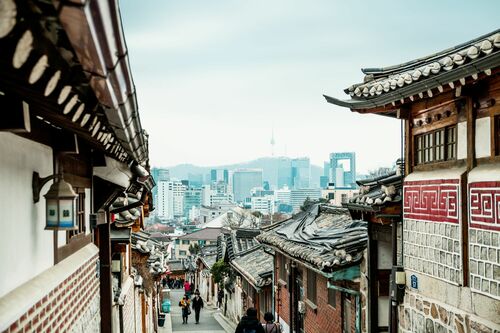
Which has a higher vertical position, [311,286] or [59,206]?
[59,206]

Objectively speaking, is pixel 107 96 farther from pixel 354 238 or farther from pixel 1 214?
pixel 354 238

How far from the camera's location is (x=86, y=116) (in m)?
4.42

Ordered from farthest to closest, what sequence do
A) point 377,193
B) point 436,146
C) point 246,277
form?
1. point 246,277
2. point 377,193
3. point 436,146

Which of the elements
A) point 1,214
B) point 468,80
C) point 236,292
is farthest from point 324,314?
point 236,292

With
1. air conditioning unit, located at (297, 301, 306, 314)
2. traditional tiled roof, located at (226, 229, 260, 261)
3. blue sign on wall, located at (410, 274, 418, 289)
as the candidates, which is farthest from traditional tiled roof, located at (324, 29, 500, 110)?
traditional tiled roof, located at (226, 229, 260, 261)

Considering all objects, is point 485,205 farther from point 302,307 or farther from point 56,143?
point 302,307

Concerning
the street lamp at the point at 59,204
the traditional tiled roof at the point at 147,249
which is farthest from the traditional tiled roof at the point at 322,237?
the street lamp at the point at 59,204

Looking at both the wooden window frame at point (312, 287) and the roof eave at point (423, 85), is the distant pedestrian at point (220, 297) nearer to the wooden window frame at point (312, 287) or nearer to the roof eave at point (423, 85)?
the wooden window frame at point (312, 287)

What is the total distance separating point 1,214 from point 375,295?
34.2 feet

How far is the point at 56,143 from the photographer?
261 inches

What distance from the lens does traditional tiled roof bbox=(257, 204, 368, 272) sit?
14.5 metres

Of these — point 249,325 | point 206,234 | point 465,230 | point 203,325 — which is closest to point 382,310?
point 249,325

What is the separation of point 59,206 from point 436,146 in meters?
6.93

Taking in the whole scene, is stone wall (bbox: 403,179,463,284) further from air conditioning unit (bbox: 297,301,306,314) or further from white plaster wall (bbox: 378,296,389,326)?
air conditioning unit (bbox: 297,301,306,314)
